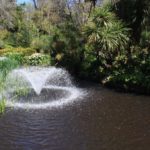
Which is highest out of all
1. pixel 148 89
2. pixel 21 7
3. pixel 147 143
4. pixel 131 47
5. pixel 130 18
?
pixel 21 7

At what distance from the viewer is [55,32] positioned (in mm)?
28406

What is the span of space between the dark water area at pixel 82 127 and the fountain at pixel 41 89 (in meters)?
0.95

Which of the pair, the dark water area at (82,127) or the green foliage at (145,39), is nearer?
the dark water area at (82,127)

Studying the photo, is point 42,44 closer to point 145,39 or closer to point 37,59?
point 37,59

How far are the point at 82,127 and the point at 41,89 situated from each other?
7445mm

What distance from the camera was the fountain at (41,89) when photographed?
16.4 m

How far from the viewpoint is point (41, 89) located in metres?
20.5

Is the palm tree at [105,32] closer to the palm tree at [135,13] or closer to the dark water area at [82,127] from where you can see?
the palm tree at [135,13]

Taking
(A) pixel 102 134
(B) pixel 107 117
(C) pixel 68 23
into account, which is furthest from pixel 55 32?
(A) pixel 102 134

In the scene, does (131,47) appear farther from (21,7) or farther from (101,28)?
(21,7)

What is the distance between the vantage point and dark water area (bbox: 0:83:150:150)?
38.6 ft

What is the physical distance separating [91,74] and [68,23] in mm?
5635

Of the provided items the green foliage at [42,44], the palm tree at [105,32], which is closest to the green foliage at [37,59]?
the green foliage at [42,44]

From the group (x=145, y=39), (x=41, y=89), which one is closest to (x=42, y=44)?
(x=145, y=39)
